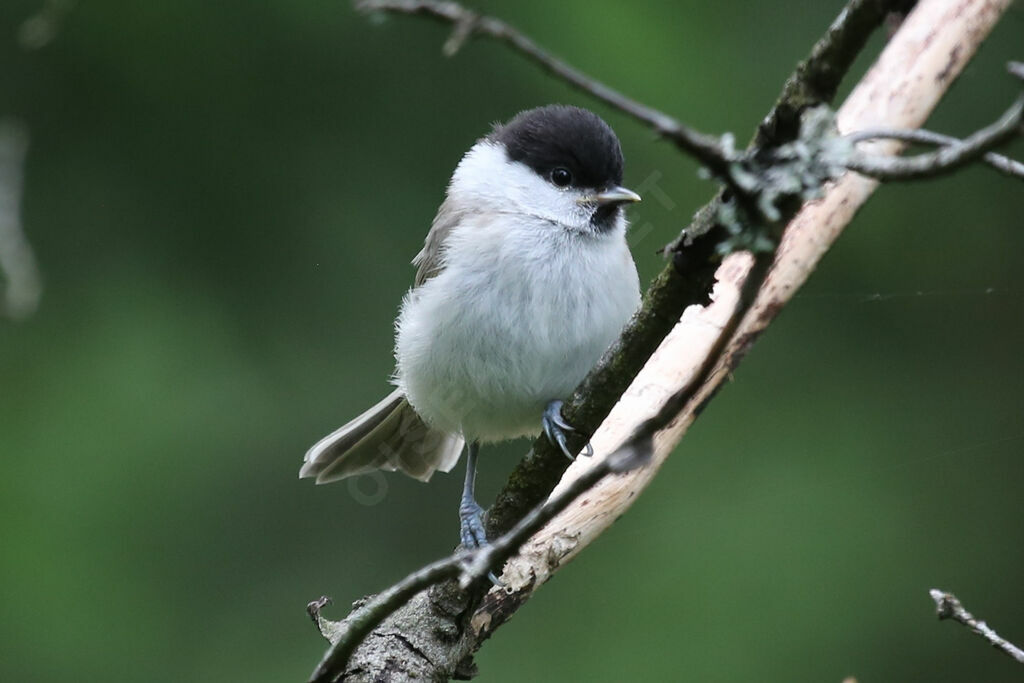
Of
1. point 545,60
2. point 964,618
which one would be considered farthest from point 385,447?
point 545,60

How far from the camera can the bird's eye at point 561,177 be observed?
2.96 meters

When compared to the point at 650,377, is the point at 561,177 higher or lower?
higher

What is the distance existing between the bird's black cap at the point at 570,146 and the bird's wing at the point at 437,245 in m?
0.23

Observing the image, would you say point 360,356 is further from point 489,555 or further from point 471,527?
point 489,555

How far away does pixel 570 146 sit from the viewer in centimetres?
295

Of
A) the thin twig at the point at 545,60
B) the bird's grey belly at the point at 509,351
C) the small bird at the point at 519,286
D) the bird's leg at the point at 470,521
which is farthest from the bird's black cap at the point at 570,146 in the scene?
the thin twig at the point at 545,60

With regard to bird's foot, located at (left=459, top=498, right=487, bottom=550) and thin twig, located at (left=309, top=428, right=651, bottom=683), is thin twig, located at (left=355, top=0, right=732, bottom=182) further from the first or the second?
bird's foot, located at (left=459, top=498, right=487, bottom=550)

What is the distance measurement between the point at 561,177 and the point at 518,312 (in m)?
0.46

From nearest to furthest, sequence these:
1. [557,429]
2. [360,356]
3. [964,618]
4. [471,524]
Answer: [964,618]
[557,429]
[471,524]
[360,356]

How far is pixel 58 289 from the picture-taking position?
4492 millimetres

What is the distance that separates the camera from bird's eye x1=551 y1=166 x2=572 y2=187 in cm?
296

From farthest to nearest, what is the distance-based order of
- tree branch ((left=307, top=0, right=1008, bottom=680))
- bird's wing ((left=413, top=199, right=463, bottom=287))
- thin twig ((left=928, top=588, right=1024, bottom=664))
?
bird's wing ((left=413, top=199, right=463, bottom=287)) → tree branch ((left=307, top=0, right=1008, bottom=680)) → thin twig ((left=928, top=588, right=1024, bottom=664))

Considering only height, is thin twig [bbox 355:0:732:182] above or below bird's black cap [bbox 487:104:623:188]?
below

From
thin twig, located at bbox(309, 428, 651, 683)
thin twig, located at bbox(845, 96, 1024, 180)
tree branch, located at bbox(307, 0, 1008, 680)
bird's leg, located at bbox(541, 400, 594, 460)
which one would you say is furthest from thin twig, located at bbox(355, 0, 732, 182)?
bird's leg, located at bbox(541, 400, 594, 460)
